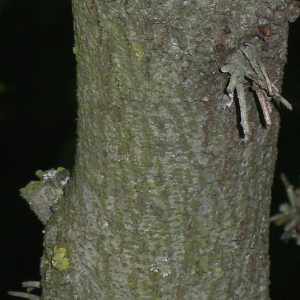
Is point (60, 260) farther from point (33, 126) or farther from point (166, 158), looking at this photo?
point (33, 126)

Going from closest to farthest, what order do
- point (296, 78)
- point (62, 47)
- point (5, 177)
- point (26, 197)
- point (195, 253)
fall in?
point (195, 253) < point (26, 197) < point (296, 78) < point (62, 47) < point (5, 177)

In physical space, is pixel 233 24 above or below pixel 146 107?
above

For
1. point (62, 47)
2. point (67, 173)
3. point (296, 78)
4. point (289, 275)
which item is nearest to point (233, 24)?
point (67, 173)

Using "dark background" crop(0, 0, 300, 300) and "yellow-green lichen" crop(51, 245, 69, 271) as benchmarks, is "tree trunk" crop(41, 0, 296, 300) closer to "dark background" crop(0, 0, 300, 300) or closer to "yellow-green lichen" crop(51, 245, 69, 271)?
"yellow-green lichen" crop(51, 245, 69, 271)

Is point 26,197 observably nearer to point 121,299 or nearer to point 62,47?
point 121,299

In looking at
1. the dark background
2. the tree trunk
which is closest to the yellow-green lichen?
the tree trunk

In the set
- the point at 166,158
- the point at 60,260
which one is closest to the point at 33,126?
the point at 60,260
